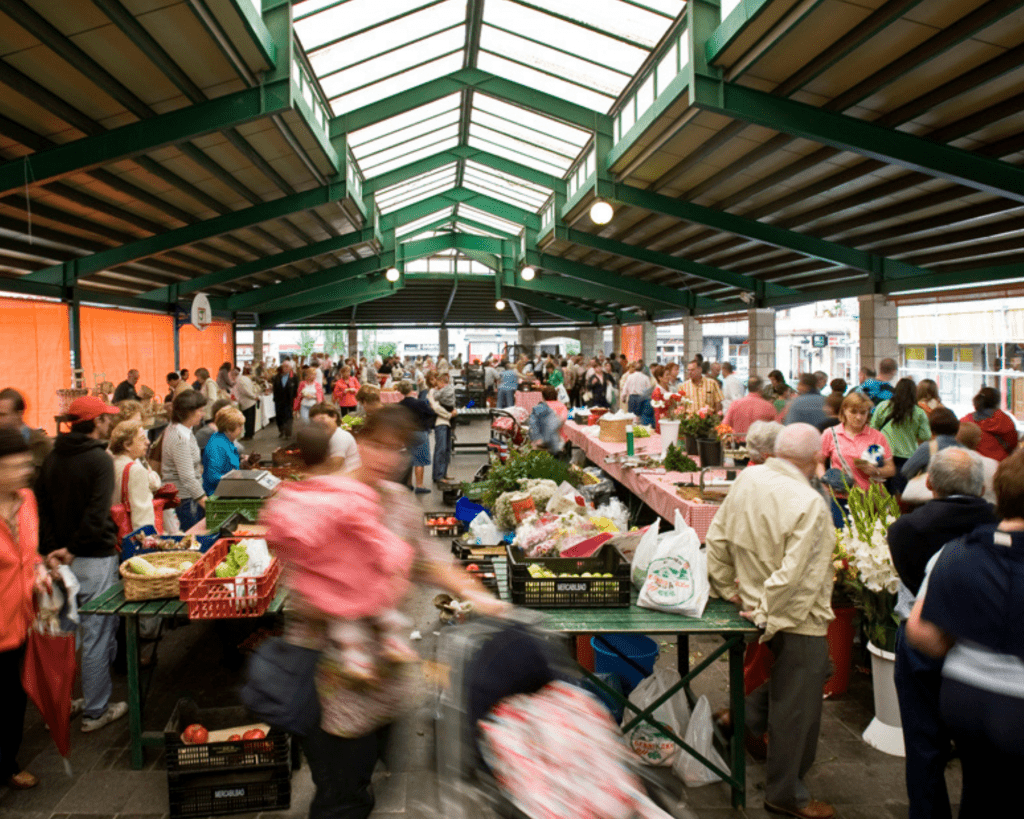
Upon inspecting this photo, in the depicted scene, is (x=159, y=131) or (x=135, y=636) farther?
(x=159, y=131)

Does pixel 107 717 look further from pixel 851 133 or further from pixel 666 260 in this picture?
pixel 666 260

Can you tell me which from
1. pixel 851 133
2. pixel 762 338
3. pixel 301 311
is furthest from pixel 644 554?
pixel 301 311

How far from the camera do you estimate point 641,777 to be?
4.70ft

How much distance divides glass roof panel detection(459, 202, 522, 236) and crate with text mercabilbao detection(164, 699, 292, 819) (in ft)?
55.3

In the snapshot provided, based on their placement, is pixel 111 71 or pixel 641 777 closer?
pixel 641 777

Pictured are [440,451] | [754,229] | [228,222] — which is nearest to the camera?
[440,451]

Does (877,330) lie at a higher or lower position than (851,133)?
lower

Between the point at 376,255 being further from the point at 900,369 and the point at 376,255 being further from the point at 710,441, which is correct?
the point at 710,441

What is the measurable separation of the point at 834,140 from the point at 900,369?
23.9 feet

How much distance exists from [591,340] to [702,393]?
21.2 meters

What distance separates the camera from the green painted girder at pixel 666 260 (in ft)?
45.3

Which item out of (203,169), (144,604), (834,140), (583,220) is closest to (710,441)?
(834,140)

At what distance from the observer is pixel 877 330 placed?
37.8 ft

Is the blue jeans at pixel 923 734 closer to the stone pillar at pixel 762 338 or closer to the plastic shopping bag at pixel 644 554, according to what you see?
the plastic shopping bag at pixel 644 554
